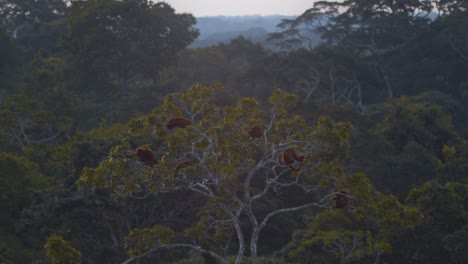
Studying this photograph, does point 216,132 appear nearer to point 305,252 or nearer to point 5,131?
point 305,252

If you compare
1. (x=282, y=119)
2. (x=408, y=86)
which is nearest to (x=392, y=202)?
(x=282, y=119)

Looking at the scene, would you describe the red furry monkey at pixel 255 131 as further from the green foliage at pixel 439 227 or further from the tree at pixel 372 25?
the tree at pixel 372 25

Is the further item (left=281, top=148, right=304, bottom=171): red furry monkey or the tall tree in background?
the tall tree in background

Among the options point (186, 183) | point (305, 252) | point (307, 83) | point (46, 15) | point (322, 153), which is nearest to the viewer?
point (322, 153)

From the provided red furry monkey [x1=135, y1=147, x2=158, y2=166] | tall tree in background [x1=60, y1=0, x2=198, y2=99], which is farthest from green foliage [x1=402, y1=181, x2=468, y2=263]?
tall tree in background [x1=60, y1=0, x2=198, y2=99]

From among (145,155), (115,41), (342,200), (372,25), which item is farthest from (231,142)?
(372,25)

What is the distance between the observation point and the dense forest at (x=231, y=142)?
795 cm

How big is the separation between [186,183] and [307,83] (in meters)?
25.5

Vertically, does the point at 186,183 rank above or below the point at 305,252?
above

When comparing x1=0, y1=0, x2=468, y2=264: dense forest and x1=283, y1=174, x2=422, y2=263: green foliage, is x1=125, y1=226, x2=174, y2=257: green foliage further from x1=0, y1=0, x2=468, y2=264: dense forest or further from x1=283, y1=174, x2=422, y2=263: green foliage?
x1=283, y1=174, x2=422, y2=263: green foliage

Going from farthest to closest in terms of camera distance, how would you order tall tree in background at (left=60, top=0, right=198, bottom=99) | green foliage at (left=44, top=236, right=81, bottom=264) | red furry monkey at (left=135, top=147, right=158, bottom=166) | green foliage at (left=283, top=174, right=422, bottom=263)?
tall tree in background at (left=60, top=0, right=198, bottom=99), green foliage at (left=283, top=174, right=422, bottom=263), red furry monkey at (left=135, top=147, right=158, bottom=166), green foliage at (left=44, top=236, right=81, bottom=264)

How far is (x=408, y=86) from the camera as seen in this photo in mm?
36750

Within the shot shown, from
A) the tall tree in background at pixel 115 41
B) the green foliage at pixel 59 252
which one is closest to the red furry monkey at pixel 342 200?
the green foliage at pixel 59 252

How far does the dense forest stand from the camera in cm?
795
